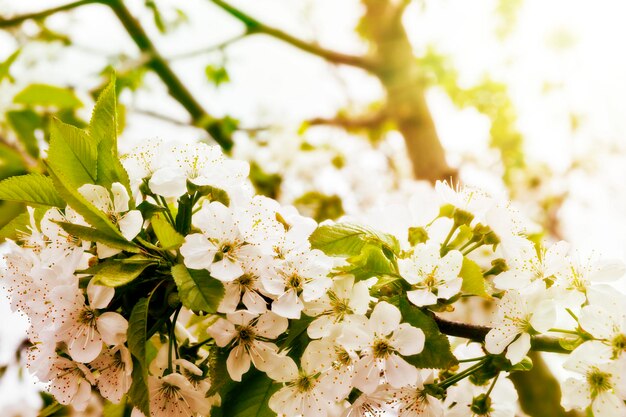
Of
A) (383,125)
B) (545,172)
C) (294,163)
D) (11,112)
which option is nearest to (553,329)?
(11,112)

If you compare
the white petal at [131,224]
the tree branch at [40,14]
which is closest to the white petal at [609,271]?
the white petal at [131,224]

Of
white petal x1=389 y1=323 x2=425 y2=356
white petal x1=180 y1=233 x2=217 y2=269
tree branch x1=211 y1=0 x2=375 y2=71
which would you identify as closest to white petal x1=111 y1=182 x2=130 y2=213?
white petal x1=180 y1=233 x2=217 y2=269

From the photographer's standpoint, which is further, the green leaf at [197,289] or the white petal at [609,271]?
the white petal at [609,271]

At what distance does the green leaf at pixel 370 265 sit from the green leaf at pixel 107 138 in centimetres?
36

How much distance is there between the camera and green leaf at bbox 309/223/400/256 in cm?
79

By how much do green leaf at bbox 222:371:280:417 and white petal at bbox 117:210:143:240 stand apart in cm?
27

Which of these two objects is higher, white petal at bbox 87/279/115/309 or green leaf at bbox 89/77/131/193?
green leaf at bbox 89/77/131/193

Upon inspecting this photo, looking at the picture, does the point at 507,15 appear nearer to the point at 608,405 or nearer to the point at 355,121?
the point at 355,121

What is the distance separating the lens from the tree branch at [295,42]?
8.76 feet

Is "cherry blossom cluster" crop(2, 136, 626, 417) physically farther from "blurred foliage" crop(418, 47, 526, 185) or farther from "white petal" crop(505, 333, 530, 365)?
"blurred foliage" crop(418, 47, 526, 185)

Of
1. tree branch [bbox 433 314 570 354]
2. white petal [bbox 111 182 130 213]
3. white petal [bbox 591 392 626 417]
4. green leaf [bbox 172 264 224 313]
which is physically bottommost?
white petal [bbox 591 392 626 417]

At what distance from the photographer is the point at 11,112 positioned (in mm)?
1627

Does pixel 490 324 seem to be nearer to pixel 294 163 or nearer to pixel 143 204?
pixel 143 204

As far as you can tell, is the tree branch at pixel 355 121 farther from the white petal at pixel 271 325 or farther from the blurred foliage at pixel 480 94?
the white petal at pixel 271 325
